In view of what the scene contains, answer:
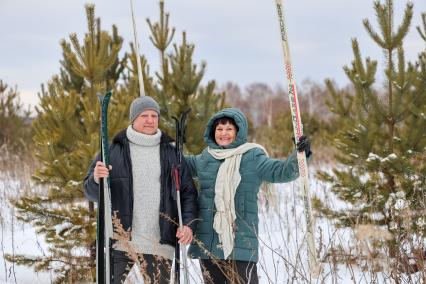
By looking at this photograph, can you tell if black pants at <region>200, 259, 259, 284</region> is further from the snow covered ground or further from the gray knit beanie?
the gray knit beanie

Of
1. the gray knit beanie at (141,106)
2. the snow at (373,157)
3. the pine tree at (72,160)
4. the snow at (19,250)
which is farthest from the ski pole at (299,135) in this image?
the snow at (19,250)

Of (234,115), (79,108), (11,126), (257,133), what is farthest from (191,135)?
(257,133)

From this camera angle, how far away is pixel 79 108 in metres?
5.65

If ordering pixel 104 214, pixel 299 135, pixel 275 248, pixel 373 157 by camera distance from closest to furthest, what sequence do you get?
1. pixel 104 214
2. pixel 299 135
3. pixel 275 248
4. pixel 373 157

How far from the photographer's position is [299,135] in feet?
10.4

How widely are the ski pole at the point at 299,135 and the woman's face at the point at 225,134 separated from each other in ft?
1.24

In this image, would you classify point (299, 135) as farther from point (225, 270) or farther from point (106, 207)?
point (106, 207)

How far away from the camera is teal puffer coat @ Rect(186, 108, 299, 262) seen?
3.12m

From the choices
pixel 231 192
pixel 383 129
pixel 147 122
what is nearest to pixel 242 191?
pixel 231 192

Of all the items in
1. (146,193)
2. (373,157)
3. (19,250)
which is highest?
(373,157)

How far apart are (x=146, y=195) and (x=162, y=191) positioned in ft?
0.32

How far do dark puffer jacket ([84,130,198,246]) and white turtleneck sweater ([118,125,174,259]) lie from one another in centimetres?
3

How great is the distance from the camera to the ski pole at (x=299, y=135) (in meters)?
2.93

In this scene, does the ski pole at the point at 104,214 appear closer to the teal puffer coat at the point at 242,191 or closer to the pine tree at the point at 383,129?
the teal puffer coat at the point at 242,191
